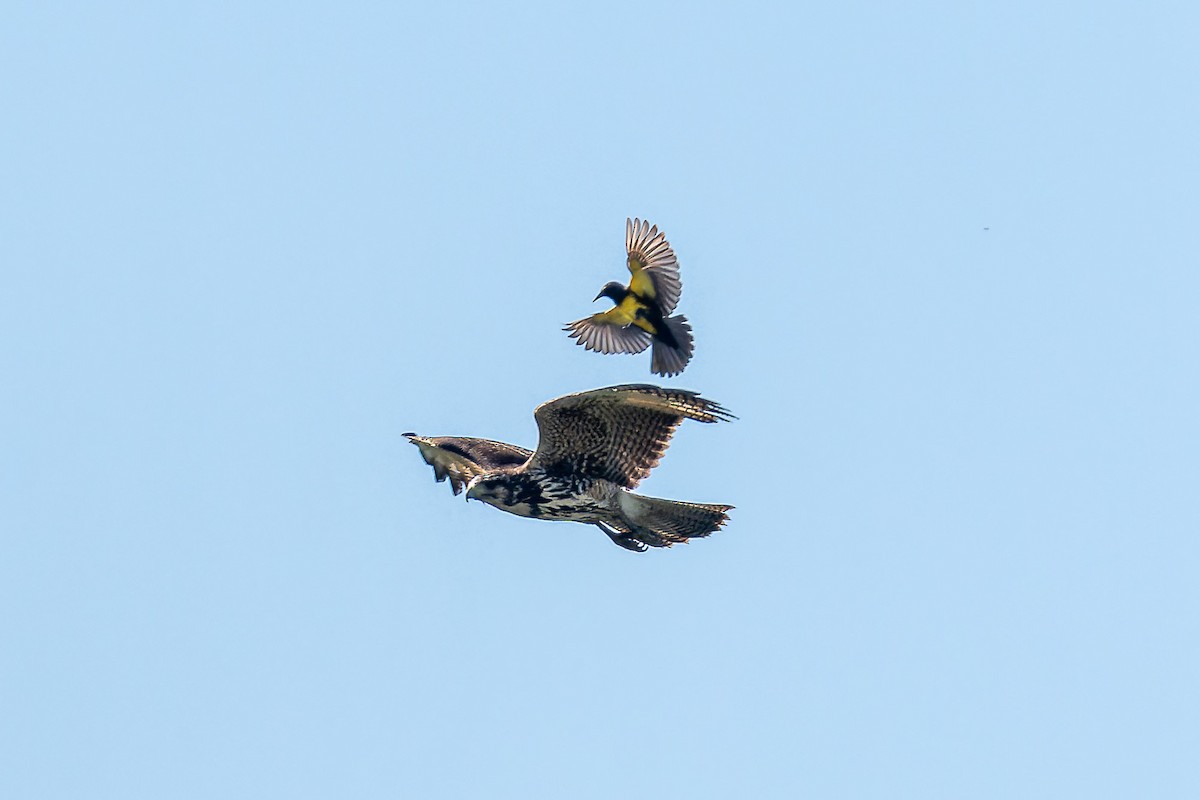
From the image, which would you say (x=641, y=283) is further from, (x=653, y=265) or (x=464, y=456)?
(x=464, y=456)

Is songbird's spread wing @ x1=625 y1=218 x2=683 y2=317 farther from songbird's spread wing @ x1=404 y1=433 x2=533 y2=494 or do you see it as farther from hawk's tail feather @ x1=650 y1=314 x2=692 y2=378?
songbird's spread wing @ x1=404 y1=433 x2=533 y2=494

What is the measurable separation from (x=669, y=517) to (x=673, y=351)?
204cm

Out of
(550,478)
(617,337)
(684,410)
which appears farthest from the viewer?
(617,337)

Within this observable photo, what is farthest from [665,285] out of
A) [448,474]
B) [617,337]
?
[448,474]

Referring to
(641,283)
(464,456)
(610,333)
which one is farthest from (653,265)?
(464,456)

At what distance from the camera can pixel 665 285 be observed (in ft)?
57.3

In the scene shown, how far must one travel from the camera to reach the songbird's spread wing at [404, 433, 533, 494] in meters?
16.8

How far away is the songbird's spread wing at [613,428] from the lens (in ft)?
47.8

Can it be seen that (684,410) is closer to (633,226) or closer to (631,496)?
(631,496)

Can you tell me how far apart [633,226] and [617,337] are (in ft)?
3.84

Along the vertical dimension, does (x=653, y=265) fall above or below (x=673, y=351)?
above

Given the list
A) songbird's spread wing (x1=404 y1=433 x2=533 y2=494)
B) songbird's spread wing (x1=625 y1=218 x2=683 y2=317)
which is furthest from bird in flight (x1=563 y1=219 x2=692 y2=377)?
songbird's spread wing (x1=404 y1=433 x2=533 y2=494)

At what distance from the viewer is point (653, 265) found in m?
17.6

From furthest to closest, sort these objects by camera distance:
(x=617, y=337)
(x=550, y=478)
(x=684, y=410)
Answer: (x=617, y=337) < (x=550, y=478) < (x=684, y=410)
